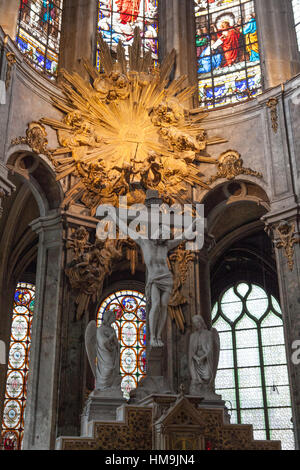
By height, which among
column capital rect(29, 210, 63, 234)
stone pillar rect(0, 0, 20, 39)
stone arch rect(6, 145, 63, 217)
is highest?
stone pillar rect(0, 0, 20, 39)

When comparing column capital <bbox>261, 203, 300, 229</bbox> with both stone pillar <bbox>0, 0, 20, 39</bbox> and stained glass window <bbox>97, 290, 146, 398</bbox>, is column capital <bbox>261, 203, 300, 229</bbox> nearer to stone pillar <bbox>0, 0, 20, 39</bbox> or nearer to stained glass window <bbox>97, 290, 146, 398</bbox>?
stained glass window <bbox>97, 290, 146, 398</bbox>

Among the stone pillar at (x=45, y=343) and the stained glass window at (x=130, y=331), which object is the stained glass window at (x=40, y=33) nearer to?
the stone pillar at (x=45, y=343)

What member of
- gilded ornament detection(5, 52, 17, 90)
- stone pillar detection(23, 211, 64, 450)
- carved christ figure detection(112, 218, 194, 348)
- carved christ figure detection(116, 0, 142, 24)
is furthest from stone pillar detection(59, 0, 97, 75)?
carved christ figure detection(112, 218, 194, 348)

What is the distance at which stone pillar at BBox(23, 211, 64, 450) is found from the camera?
1064 centimetres

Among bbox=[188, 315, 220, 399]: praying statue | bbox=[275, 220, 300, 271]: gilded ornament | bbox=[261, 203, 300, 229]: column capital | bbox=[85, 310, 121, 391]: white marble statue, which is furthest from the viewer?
bbox=[261, 203, 300, 229]: column capital

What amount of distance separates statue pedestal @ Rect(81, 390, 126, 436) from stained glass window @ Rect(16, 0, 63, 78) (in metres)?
7.56

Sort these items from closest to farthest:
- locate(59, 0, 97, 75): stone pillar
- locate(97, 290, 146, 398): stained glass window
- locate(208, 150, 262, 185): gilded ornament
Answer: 1. locate(208, 150, 262, 185): gilded ornament
2. locate(59, 0, 97, 75): stone pillar
3. locate(97, 290, 146, 398): stained glass window

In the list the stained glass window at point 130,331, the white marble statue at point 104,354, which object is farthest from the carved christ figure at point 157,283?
the stained glass window at point 130,331

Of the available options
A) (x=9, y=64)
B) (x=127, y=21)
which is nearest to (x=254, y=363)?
(x=127, y=21)

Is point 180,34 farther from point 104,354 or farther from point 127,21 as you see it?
point 104,354

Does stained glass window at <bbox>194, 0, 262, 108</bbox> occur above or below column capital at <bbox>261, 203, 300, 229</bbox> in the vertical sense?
above

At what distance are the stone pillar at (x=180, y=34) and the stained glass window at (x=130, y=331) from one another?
5827 mm

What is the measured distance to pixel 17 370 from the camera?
51.2ft

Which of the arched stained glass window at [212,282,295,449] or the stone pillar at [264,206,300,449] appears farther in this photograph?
the arched stained glass window at [212,282,295,449]
